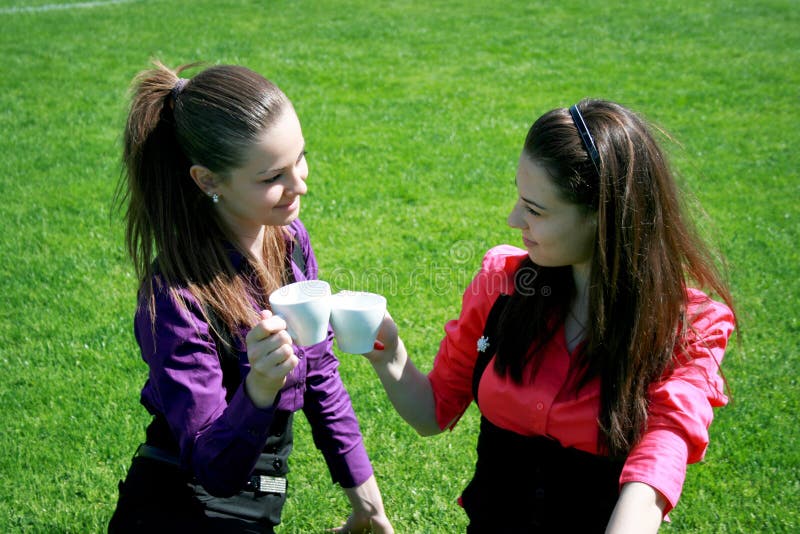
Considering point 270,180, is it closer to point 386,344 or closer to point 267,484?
point 386,344

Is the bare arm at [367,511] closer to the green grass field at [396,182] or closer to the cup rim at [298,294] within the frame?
the green grass field at [396,182]

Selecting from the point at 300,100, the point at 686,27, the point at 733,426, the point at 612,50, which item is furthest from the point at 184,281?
the point at 686,27

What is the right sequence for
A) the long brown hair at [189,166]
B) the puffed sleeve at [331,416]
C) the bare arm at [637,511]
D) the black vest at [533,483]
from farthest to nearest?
the puffed sleeve at [331,416] → the long brown hair at [189,166] → the black vest at [533,483] → the bare arm at [637,511]

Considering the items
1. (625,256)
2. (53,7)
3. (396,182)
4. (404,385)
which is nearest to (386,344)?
(404,385)

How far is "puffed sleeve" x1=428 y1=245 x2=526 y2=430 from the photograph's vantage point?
2.63 m

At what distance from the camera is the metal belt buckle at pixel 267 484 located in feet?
9.27

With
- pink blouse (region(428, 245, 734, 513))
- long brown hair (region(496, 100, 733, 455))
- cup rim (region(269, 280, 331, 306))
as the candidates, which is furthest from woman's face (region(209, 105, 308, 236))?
long brown hair (region(496, 100, 733, 455))

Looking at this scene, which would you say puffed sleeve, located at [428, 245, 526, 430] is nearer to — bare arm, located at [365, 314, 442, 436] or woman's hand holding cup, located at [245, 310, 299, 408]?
bare arm, located at [365, 314, 442, 436]

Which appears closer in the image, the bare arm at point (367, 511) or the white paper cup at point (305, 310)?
A: the white paper cup at point (305, 310)

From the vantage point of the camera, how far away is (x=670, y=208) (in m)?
2.32

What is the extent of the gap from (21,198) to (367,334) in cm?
533

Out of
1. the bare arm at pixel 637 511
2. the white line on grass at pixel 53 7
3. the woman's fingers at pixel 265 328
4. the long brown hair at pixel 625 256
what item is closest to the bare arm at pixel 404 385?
the long brown hair at pixel 625 256

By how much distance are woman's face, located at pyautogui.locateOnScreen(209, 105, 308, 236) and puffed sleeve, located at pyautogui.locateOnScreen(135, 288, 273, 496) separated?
384 mm

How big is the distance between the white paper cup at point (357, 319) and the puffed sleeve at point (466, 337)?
36 centimetres
